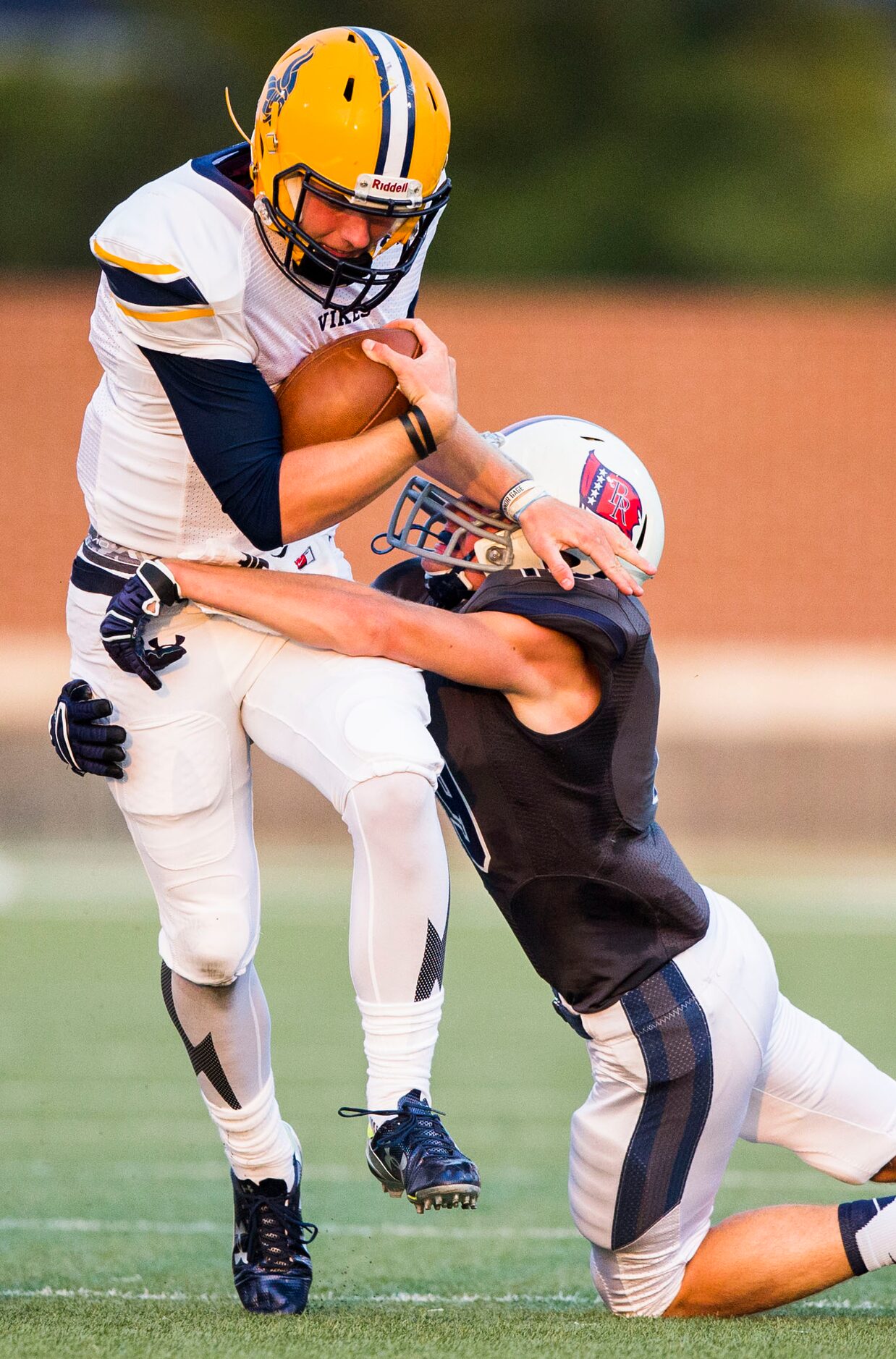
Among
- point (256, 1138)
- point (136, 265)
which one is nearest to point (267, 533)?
point (136, 265)

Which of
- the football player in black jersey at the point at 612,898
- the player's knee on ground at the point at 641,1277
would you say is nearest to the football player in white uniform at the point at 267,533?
the football player in black jersey at the point at 612,898

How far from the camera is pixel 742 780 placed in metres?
12.7

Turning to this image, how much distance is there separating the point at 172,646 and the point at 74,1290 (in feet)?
4.84

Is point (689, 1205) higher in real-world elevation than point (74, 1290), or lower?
higher

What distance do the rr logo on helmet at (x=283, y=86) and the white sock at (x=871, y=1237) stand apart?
7.91ft

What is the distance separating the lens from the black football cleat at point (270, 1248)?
12.3 ft

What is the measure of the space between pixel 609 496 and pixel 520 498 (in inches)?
8.4

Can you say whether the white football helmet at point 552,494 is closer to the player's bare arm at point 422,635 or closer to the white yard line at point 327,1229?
the player's bare arm at point 422,635

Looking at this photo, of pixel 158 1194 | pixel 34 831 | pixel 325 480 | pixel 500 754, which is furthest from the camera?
pixel 34 831

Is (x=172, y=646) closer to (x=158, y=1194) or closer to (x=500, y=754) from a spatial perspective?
(x=500, y=754)

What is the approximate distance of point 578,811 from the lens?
11.7 ft

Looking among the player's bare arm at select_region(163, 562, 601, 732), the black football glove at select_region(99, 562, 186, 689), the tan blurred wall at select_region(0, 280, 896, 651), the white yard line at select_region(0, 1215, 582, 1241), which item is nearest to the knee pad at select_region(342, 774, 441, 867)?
the player's bare arm at select_region(163, 562, 601, 732)

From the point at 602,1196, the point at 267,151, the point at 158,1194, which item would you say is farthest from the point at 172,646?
the point at 158,1194

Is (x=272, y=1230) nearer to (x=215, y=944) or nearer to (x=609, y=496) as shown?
(x=215, y=944)
